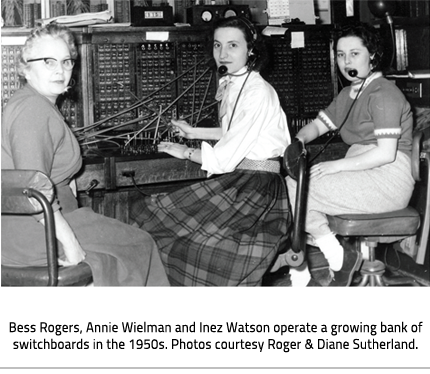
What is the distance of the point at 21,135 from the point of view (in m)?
2.05

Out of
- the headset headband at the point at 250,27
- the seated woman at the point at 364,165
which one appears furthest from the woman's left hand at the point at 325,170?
the headset headband at the point at 250,27

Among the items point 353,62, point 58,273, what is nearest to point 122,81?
point 353,62

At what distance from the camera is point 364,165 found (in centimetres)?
259

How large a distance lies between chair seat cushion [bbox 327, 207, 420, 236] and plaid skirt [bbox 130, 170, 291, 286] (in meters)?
0.21

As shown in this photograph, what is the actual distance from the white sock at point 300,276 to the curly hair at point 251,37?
0.92 metres

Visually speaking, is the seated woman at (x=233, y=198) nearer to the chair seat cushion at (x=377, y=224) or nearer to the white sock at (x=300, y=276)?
the chair seat cushion at (x=377, y=224)

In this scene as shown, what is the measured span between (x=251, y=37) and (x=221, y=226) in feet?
2.82

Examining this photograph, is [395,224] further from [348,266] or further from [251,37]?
[251,37]

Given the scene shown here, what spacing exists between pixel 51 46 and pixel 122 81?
3.00 feet

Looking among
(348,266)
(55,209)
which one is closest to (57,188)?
(55,209)

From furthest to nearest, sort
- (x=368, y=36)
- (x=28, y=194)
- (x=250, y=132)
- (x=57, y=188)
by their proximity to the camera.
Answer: (x=368, y=36), (x=250, y=132), (x=57, y=188), (x=28, y=194)

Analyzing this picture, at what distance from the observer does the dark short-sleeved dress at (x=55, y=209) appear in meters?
2.08
